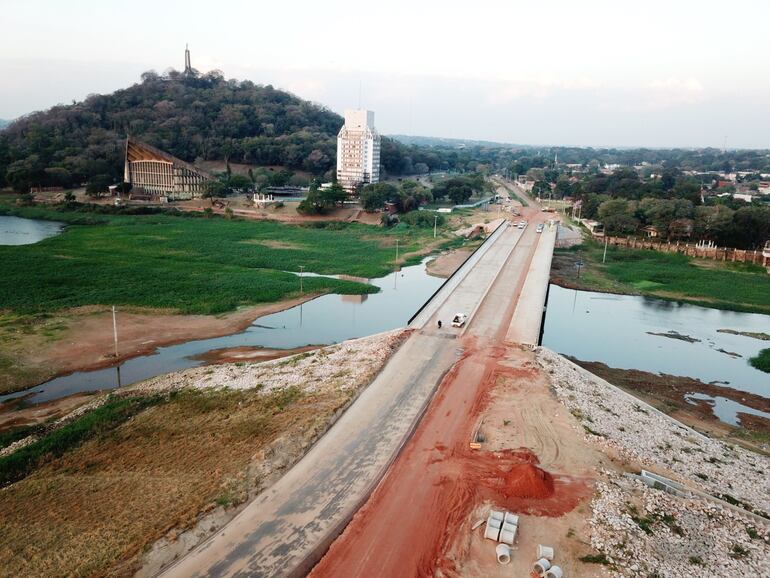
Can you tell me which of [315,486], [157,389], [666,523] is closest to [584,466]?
[666,523]

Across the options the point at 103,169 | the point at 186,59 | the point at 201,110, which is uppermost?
the point at 186,59

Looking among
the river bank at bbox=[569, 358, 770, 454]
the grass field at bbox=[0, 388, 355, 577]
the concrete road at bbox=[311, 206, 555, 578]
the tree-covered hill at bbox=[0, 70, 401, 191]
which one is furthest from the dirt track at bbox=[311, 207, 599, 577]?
the tree-covered hill at bbox=[0, 70, 401, 191]

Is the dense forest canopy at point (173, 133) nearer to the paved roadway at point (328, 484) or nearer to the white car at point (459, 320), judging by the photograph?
the white car at point (459, 320)

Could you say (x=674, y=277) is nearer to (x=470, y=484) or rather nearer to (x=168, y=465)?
(x=470, y=484)

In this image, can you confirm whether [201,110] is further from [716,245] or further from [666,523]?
[666,523]

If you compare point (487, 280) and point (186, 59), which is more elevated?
point (186, 59)

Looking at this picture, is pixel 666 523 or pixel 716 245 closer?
pixel 666 523

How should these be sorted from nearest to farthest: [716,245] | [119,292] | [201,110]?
[119,292] < [716,245] < [201,110]
